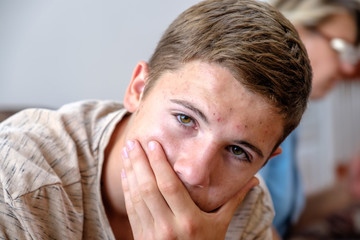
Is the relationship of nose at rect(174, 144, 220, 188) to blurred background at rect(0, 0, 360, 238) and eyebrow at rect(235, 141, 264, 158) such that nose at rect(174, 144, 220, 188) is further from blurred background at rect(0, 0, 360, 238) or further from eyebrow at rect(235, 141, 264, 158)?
blurred background at rect(0, 0, 360, 238)

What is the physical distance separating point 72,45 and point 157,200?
1299 millimetres

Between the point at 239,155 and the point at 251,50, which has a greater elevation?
the point at 251,50

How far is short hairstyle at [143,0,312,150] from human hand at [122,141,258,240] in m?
0.17

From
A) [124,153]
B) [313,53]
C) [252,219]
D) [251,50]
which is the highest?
[251,50]

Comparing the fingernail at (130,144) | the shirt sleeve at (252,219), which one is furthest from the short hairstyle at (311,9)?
the fingernail at (130,144)

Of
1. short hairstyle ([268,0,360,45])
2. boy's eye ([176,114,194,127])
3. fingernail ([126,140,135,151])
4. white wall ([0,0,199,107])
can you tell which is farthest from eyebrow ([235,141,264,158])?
white wall ([0,0,199,107])

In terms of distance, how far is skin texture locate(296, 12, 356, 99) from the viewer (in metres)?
1.96

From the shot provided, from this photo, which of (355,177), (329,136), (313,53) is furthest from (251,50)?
(355,177)

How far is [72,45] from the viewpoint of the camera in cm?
204

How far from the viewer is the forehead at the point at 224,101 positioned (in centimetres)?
88

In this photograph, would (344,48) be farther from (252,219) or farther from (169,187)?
(169,187)

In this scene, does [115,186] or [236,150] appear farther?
[115,186]

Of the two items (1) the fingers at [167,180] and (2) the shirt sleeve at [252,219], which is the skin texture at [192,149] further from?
(2) the shirt sleeve at [252,219]

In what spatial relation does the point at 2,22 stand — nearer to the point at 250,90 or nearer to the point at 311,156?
the point at 250,90
